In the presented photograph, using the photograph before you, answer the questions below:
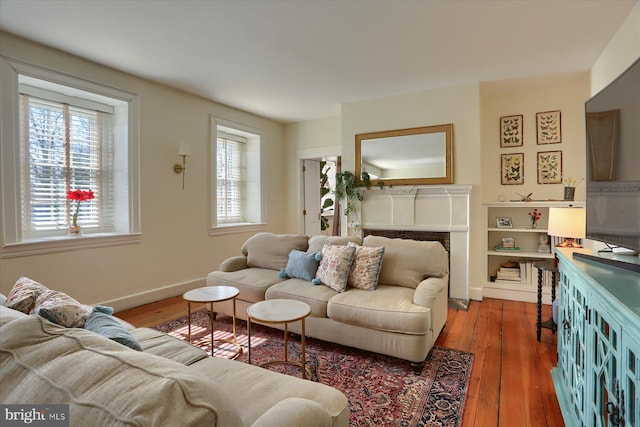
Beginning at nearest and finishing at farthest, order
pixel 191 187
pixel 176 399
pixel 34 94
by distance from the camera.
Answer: pixel 176 399 < pixel 34 94 < pixel 191 187

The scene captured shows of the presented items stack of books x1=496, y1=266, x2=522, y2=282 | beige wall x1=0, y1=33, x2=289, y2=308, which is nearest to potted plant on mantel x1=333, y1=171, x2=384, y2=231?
beige wall x1=0, y1=33, x2=289, y2=308

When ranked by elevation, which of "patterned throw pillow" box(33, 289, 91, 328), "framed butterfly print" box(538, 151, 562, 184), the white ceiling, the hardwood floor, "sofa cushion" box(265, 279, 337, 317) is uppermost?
the white ceiling

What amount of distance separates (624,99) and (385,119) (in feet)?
10.3

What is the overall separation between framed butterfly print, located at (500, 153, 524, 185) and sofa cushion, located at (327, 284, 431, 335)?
8.36 ft

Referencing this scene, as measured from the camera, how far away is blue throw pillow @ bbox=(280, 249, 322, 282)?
3.09m

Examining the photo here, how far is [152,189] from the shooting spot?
392 centimetres

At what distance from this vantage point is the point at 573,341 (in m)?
1.67

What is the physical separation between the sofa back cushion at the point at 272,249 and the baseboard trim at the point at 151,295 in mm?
1194

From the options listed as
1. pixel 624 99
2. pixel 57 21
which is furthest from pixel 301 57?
pixel 624 99

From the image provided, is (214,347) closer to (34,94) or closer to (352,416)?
(352,416)

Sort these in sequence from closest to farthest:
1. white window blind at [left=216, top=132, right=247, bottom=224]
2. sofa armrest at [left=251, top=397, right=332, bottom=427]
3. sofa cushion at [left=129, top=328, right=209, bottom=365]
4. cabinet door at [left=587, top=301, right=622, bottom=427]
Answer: sofa armrest at [left=251, top=397, right=332, bottom=427] → cabinet door at [left=587, top=301, right=622, bottom=427] → sofa cushion at [left=129, top=328, right=209, bottom=365] → white window blind at [left=216, top=132, right=247, bottom=224]

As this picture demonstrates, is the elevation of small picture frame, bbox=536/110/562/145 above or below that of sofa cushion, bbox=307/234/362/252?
above

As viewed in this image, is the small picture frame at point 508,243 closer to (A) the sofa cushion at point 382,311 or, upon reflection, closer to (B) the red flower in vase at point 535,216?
(B) the red flower in vase at point 535,216

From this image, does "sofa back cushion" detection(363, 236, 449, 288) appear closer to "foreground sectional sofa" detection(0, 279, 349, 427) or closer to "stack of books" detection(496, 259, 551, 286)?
"stack of books" detection(496, 259, 551, 286)
